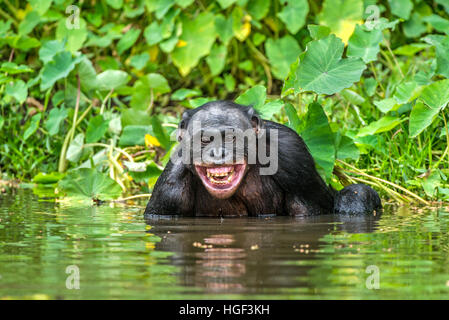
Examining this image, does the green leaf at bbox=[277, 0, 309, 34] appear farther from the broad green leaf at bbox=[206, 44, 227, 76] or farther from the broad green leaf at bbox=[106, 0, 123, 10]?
the broad green leaf at bbox=[106, 0, 123, 10]

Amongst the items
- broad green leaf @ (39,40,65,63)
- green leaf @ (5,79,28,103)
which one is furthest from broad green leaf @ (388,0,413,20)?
green leaf @ (5,79,28,103)

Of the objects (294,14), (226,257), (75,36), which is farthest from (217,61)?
(226,257)

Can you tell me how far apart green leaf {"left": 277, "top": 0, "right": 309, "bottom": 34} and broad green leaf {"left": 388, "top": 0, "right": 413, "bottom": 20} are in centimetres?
110

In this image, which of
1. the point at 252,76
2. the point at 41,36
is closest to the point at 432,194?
the point at 252,76

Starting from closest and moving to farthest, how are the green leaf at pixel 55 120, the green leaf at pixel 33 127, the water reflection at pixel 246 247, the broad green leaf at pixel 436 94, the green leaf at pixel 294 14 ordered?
1. the water reflection at pixel 246 247
2. the broad green leaf at pixel 436 94
3. the green leaf at pixel 55 120
4. the green leaf at pixel 33 127
5. the green leaf at pixel 294 14

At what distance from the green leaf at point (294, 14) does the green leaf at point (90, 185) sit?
3651 mm

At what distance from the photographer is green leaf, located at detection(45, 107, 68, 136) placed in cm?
927

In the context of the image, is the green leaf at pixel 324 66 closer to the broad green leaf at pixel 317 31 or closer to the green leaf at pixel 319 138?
the green leaf at pixel 319 138

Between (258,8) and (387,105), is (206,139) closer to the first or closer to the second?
(387,105)

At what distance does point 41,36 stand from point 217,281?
28.5 ft

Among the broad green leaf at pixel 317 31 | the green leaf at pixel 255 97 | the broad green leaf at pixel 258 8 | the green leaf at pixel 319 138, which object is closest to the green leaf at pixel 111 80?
Answer: the broad green leaf at pixel 258 8

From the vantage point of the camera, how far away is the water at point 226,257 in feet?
11.0

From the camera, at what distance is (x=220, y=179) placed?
230 inches

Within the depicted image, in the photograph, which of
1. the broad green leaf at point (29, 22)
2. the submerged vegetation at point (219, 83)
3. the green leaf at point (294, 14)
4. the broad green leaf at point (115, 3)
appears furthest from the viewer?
the broad green leaf at point (115, 3)
